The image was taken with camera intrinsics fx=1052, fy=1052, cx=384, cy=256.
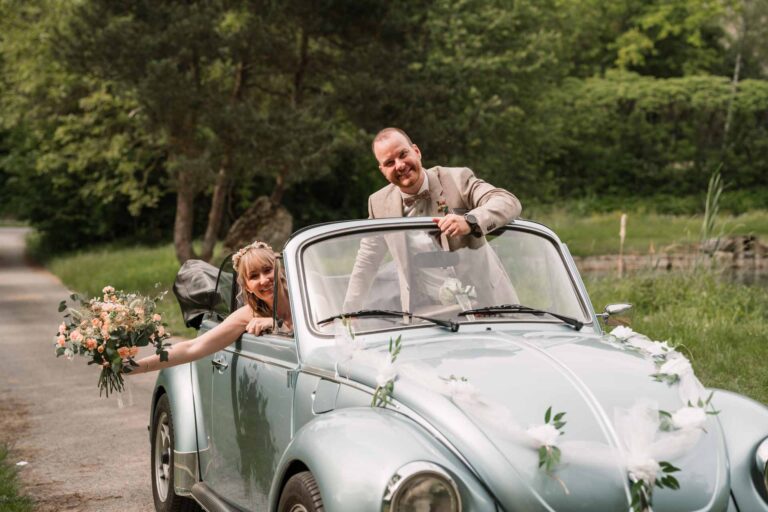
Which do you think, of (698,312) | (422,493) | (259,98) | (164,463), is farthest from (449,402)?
(259,98)

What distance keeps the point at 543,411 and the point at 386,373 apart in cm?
63

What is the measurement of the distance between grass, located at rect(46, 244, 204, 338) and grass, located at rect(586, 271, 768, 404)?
304 inches

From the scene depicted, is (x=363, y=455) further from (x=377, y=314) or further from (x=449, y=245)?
(x=449, y=245)

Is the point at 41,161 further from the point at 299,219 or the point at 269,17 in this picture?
the point at 299,219

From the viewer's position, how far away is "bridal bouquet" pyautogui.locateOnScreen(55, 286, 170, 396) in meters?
5.15

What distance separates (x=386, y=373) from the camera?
3961mm

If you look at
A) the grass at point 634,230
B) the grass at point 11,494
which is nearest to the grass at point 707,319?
the grass at point 11,494

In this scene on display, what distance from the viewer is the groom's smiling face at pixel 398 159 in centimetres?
535

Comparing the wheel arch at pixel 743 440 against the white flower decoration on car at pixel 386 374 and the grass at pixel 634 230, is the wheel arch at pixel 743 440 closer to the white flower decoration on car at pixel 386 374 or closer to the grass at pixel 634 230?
the white flower decoration on car at pixel 386 374

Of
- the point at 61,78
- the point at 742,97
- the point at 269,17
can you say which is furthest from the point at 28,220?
the point at 742,97

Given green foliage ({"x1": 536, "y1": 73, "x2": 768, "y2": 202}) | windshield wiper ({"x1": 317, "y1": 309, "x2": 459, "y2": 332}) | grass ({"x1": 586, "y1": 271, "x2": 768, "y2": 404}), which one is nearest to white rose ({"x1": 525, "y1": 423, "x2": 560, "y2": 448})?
windshield wiper ({"x1": 317, "y1": 309, "x2": 459, "y2": 332})

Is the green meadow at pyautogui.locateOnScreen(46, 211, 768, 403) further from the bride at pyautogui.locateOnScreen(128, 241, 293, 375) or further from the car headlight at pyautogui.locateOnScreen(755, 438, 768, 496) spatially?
the bride at pyautogui.locateOnScreen(128, 241, 293, 375)

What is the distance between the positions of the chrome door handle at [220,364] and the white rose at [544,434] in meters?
2.22

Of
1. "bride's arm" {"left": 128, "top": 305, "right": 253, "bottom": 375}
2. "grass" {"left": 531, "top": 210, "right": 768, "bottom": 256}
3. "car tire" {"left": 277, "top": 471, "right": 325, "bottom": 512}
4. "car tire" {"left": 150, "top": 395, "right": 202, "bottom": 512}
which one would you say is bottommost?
"grass" {"left": 531, "top": 210, "right": 768, "bottom": 256}
